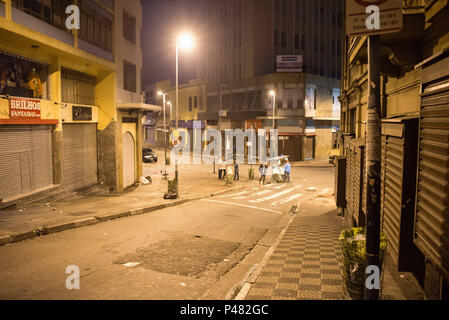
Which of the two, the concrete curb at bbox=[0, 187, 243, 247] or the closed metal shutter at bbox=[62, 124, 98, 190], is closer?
the concrete curb at bbox=[0, 187, 243, 247]

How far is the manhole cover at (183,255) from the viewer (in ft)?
26.7

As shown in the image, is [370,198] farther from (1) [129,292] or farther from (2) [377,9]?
(1) [129,292]

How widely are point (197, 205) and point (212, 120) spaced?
129 feet

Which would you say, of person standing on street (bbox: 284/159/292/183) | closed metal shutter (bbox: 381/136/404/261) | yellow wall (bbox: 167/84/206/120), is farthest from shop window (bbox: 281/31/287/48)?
closed metal shutter (bbox: 381/136/404/261)

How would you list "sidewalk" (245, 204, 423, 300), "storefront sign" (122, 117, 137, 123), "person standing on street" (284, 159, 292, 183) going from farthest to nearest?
1. "person standing on street" (284, 159, 292, 183)
2. "storefront sign" (122, 117, 137, 123)
3. "sidewalk" (245, 204, 423, 300)

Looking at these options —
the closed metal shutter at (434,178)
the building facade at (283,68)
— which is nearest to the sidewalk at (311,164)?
the building facade at (283,68)

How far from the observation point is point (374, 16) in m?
4.51

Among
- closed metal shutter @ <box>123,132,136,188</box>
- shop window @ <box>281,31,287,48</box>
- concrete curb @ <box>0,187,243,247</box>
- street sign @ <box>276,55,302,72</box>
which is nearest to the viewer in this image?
concrete curb @ <box>0,187,243,247</box>

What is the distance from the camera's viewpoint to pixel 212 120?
55938mm

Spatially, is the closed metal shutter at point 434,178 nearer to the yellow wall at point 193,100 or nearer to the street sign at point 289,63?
the street sign at point 289,63

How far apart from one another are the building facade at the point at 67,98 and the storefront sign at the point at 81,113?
0.15ft

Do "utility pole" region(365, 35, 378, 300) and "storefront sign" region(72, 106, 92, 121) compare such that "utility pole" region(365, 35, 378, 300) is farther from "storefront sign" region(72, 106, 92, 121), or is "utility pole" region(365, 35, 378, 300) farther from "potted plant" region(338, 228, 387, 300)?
"storefront sign" region(72, 106, 92, 121)

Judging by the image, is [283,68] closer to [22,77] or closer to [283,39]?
[283,39]

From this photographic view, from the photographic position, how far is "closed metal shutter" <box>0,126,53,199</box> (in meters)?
13.7
